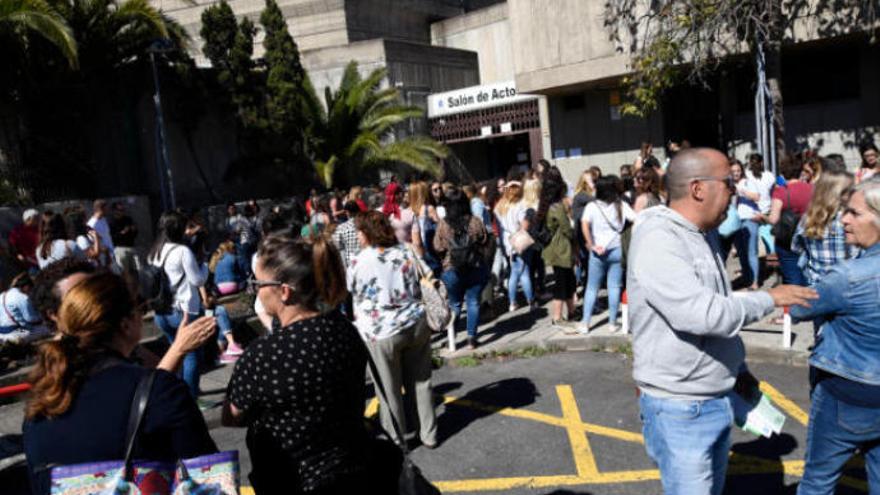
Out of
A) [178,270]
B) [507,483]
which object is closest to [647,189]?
[507,483]

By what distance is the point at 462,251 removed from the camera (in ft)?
23.0

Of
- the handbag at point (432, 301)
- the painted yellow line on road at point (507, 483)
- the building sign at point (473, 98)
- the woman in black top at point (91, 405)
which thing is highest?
the building sign at point (473, 98)

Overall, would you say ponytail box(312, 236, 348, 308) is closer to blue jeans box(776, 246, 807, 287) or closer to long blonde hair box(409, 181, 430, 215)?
blue jeans box(776, 246, 807, 287)

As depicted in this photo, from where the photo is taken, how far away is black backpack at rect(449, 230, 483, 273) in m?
7.02

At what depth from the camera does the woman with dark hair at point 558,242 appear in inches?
291

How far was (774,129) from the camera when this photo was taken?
10352 mm

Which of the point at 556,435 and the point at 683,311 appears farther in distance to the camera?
the point at 556,435

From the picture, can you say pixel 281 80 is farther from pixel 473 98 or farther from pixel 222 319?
pixel 222 319

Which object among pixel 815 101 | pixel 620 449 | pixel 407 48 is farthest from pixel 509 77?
pixel 620 449

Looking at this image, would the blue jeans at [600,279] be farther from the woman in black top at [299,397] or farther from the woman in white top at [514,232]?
the woman in black top at [299,397]

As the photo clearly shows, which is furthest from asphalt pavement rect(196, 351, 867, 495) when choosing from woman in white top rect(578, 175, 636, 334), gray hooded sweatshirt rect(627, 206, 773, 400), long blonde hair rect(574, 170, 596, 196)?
long blonde hair rect(574, 170, 596, 196)

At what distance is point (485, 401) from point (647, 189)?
9.76 feet

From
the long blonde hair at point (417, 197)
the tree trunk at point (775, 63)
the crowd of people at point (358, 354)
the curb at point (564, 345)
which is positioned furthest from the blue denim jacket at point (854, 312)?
the tree trunk at point (775, 63)

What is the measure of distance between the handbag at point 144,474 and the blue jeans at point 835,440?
2475mm
